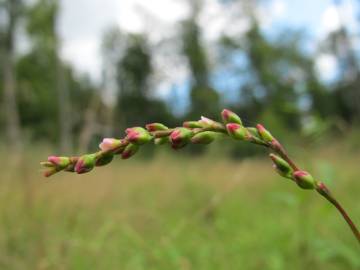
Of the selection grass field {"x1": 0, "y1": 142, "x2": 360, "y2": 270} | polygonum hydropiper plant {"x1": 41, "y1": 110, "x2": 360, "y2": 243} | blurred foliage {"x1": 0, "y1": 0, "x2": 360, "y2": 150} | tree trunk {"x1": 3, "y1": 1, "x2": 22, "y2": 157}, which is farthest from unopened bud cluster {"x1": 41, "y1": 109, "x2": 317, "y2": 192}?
blurred foliage {"x1": 0, "y1": 0, "x2": 360, "y2": 150}

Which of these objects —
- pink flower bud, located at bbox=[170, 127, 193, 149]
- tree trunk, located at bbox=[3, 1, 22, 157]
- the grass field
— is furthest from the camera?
tree trunk, located at bbox=[3, 1, 22, 157]

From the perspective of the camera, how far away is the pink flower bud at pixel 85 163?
69 centimetres

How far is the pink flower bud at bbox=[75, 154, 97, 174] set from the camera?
0.69 m

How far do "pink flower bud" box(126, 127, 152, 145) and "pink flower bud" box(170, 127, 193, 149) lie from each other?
0.03 metres

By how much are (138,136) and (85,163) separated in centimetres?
8

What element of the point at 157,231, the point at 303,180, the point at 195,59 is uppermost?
the point at 195,59

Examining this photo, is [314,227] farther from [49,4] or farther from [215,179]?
[49,4]

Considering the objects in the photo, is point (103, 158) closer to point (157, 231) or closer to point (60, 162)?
point (60, 162)

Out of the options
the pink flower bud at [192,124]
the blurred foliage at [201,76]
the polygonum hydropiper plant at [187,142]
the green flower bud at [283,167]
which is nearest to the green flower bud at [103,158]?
the polygonum hydropiper plant at [187,142]

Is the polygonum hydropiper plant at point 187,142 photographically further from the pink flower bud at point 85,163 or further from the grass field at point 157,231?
the grass field at point 157,231

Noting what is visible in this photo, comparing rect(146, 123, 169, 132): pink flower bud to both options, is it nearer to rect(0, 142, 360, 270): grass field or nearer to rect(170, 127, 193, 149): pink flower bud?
rect(170, 127, 193, 149): pink flower bud

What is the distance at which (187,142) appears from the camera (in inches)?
27.8

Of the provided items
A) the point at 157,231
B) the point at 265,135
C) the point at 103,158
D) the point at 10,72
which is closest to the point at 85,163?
the point at 103,158

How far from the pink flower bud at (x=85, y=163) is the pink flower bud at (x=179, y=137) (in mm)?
109
